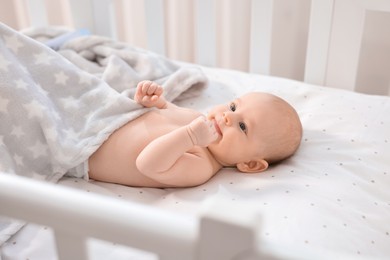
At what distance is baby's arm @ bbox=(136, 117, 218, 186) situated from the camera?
33.5 inches

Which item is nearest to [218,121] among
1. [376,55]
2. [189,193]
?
[189,193]

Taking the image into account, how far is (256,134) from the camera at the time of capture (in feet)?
3.06

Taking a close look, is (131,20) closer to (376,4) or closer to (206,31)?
(206,31)

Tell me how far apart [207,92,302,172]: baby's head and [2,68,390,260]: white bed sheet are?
27 millimetres

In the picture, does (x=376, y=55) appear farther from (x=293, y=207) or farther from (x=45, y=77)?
(x=45, y=77)

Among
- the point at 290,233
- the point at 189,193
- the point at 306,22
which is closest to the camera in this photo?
the point at 290,233

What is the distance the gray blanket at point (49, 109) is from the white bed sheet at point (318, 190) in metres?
0.07

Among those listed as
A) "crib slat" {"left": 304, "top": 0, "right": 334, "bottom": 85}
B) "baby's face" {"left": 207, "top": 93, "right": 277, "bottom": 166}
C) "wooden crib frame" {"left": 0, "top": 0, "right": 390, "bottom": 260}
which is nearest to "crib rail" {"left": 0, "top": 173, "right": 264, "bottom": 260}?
"wooden crib frame" {"left": 0, "top": 0, "right": 390, "bottom": 260}

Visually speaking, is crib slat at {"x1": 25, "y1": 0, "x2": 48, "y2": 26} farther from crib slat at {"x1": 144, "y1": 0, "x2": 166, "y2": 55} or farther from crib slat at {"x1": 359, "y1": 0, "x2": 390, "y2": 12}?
crib slat at {"x1": 359, "y1": 0, "x2": 390, "y2": 12}

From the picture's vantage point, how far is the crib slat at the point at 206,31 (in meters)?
1.37

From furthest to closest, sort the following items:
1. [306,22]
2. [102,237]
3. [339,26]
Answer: [306,22] < [339,26] < [102,237]

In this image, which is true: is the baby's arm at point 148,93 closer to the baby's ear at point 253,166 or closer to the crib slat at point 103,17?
the baby's ear at point 253,166

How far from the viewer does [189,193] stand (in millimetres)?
893

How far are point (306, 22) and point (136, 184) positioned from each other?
89 centimetres
